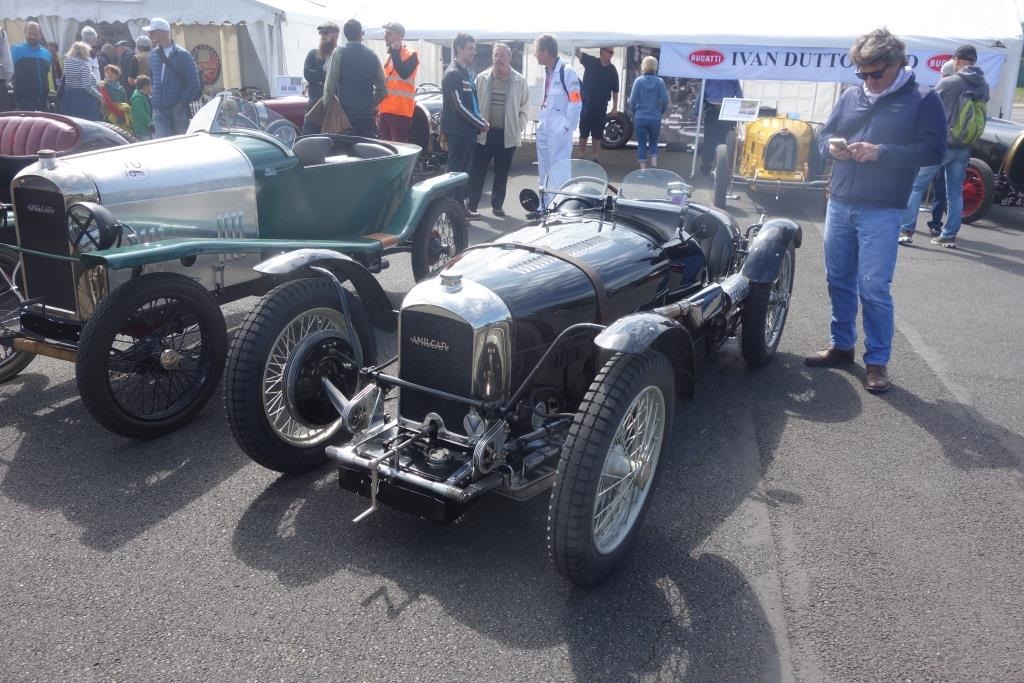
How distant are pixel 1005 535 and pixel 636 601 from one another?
5.45 feet

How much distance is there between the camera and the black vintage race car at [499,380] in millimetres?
2855

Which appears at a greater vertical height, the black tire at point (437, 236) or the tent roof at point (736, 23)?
the tent roof at point (736, 23)

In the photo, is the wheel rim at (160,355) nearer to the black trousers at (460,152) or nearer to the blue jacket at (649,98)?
the black trousers at (460,152)

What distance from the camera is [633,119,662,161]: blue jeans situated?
39.3 ft

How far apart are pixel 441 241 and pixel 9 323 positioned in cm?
305

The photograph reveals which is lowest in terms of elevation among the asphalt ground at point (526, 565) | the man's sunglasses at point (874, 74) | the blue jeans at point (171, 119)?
the asphalt ground at point (526, 565)

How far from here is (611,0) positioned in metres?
13.4

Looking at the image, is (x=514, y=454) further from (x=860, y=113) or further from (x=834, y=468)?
(x=860, y=113)

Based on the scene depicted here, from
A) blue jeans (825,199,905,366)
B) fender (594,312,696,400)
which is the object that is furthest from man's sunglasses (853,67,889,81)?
fender (594,312,696,400)

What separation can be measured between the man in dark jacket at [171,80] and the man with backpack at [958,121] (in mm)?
7473

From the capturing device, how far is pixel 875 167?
4570mm

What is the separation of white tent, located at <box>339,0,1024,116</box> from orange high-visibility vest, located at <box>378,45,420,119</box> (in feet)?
12.0

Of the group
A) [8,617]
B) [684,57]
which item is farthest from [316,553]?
[684,57]

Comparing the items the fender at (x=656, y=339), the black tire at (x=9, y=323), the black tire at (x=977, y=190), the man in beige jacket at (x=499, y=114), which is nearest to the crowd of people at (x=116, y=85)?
the man in beige jacket at (x=499, y=114)
